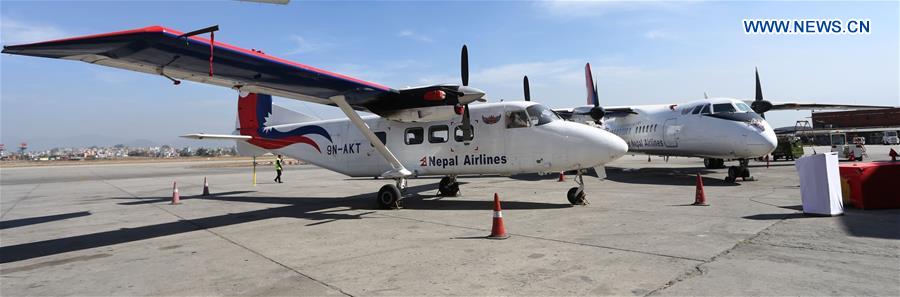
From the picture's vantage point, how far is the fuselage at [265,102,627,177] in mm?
10391

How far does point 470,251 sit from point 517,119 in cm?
541

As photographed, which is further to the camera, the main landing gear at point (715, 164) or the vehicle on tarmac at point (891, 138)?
the vehicle on tarmac at point (891, 138)

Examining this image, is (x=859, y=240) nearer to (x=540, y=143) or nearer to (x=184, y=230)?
(x=540, y=143)

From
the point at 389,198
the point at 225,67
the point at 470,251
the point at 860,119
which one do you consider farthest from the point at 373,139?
the point at 860,119

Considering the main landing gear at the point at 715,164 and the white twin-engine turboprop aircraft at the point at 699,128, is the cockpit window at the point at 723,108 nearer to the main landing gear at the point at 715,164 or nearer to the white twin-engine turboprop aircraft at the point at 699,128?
the white twin-engine turboprop aircraft at the point at 699,128

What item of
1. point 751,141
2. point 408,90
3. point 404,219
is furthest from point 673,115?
point 404,219

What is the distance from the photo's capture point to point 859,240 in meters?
6.14

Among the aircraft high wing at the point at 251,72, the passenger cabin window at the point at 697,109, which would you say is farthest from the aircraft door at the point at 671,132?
the aircraft high wing at the point at 251,72

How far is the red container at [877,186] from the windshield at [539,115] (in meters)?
5.86

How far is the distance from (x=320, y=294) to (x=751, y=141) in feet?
49.5

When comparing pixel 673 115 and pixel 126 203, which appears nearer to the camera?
pixel 126 203

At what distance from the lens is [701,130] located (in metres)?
16.8

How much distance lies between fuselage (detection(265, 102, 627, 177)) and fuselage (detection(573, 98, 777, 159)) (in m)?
7.32

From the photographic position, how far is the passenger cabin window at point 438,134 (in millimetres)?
11742
